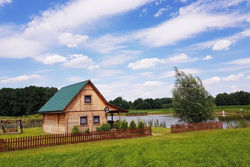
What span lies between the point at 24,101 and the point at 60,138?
76.8 meters

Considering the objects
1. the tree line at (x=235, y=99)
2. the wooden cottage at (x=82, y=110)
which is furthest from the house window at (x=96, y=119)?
the tree line at (x=235, y=99)

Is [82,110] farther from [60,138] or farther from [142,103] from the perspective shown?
[142,103]

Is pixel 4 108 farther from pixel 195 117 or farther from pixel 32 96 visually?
pixel 195 117

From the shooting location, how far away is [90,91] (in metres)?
26.5

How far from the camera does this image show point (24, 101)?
282 feet

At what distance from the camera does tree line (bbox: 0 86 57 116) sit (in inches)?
3255

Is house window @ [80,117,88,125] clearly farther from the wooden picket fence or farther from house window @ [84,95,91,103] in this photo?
the wooden picket fence

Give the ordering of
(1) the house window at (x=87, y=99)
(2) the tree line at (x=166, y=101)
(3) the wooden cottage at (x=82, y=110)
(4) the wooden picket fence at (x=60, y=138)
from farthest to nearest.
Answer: (2) the tree line at (x=166, y=101) < (1) the house window at (x=87, y=99) < (3) the wooden cottage at (x=82, y=110) < (4) the wooden picket fence at (x=60, y=138)

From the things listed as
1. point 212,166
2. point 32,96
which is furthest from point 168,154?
point 32,96

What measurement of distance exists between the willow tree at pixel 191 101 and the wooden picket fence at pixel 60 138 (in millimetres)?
7877

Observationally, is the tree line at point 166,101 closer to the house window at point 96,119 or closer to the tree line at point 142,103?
the tree line at point 142,103

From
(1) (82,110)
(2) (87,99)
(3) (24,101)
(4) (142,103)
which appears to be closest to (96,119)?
(1) (82,110)

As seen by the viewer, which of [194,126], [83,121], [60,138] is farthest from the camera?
[83,121]

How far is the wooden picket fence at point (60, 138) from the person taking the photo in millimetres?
16031
